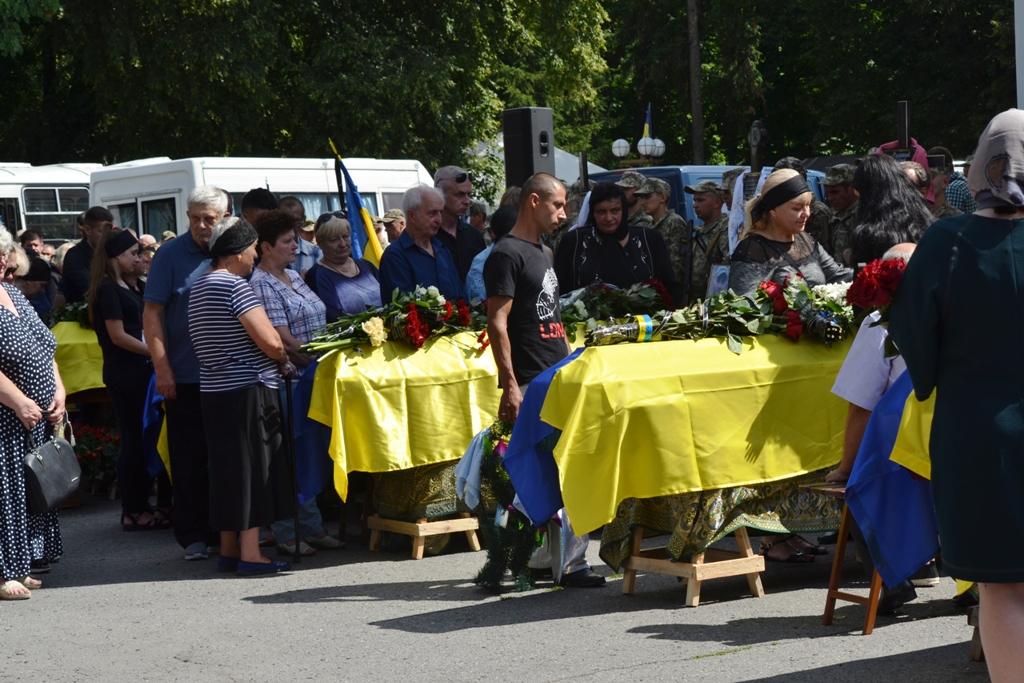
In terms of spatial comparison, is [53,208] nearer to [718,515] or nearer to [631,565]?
[631,565]

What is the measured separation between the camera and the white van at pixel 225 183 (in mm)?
20719

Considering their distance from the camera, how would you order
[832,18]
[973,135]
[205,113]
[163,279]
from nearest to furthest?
[163,279] → [205,113] → [973,135] → [832,18]

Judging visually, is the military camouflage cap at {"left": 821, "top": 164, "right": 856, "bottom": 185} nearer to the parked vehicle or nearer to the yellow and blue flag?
the yellow and blue flag

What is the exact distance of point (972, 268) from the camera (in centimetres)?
421

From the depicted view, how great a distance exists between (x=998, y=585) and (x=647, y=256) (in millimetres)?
5070

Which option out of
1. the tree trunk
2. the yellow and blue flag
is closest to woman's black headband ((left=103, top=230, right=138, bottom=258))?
the yellow and blue flag

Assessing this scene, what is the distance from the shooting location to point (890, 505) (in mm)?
6082

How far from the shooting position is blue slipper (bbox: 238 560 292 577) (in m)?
8.32

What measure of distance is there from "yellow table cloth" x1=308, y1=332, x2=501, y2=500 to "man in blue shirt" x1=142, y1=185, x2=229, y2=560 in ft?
2.85

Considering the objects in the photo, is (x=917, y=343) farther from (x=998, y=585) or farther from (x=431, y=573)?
(x=431, y=573)

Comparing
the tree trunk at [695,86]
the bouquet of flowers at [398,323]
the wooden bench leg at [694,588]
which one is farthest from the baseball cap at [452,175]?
the tree trunk at [695,86]

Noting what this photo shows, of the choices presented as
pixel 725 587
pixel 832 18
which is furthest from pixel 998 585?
pixel 832 18

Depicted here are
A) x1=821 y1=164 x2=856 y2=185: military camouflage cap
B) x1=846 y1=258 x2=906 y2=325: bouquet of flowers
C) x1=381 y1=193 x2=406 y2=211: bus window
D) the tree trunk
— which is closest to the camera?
x1=846 y1=258 x2=906 y2=325: bouquet of flowers

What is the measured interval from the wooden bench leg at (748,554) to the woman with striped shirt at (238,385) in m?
2.54
